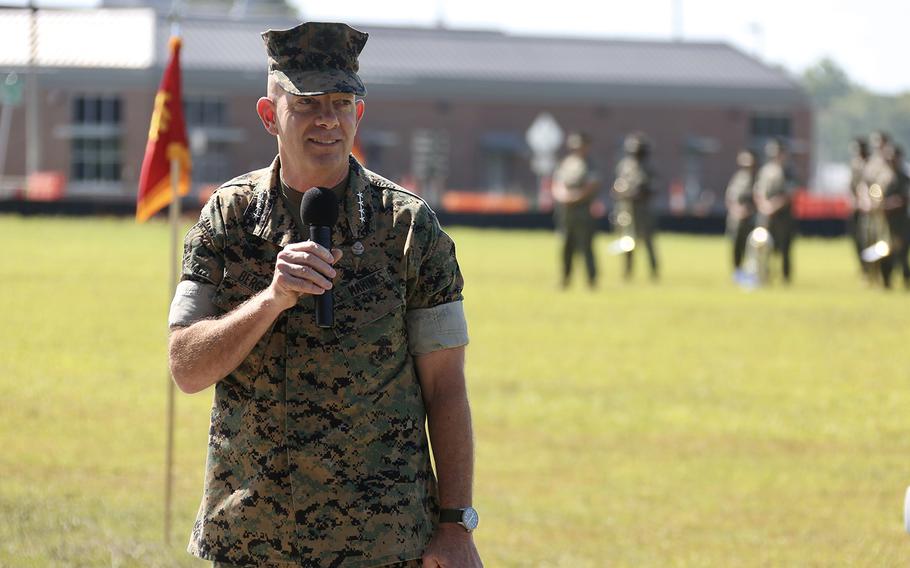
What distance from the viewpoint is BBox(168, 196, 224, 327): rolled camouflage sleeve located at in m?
4.40

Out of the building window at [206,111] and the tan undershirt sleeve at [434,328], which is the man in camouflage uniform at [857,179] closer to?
the tan undershirt sleeve at [434,328]

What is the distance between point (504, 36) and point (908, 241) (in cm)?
5070

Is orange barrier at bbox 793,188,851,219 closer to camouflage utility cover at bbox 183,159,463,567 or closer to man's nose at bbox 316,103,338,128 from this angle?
camouflage utility cover at bbox 183,159,463,567

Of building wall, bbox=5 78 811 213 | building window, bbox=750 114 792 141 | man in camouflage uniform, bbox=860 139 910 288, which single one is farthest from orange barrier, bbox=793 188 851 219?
man in camouflage uniform, bbox=860 139 910 288

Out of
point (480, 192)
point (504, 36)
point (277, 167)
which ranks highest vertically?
point (277, 167)

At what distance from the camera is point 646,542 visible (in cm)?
1007

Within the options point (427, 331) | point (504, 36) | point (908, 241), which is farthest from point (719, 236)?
point (427, 331)

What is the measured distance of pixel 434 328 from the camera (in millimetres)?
4469

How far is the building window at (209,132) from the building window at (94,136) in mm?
2798

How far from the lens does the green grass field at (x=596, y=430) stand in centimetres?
1002

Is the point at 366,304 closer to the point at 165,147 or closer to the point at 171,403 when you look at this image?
the point at 171,403

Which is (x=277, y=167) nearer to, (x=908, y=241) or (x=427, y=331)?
(x=427, y=331)

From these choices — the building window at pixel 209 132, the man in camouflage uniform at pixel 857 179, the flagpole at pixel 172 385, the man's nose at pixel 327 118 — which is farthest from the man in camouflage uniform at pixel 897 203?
the building window at pixel 209 132

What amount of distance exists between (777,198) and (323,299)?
28.1 metres
